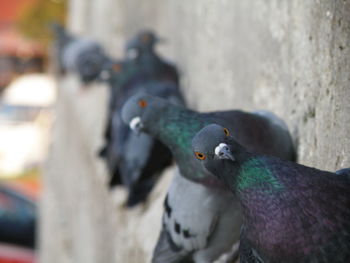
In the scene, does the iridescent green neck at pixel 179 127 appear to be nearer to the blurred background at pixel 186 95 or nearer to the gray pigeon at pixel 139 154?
the blurred background at pixel 186 95

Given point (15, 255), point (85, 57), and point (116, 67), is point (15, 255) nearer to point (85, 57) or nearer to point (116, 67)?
point (85, 57)

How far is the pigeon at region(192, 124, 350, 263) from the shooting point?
1.79m

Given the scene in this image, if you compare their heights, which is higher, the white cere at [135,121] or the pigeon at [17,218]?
the white cere at [135,121]

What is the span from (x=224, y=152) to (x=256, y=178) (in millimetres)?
116

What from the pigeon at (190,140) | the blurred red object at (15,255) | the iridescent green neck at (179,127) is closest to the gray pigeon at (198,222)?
the pigeon at (190,140)

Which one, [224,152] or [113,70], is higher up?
[224,152]

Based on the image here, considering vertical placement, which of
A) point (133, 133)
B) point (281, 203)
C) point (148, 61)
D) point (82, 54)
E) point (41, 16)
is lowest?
point (41, 16)

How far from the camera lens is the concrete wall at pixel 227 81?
226cm

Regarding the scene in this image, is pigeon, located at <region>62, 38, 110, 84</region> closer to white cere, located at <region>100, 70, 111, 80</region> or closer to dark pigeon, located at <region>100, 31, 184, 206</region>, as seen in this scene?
white cere, located at <region>100, 70, 111, 80</region>

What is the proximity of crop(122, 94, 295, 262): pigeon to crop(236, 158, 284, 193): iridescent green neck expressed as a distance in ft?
1.87

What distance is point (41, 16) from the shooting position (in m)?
18.6

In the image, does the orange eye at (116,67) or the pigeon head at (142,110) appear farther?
the orange eye at (116,67)

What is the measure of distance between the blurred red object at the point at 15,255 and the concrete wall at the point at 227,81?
60.2 inches

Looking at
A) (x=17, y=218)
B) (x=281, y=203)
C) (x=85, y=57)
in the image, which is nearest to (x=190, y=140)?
(x=281, y=203)
